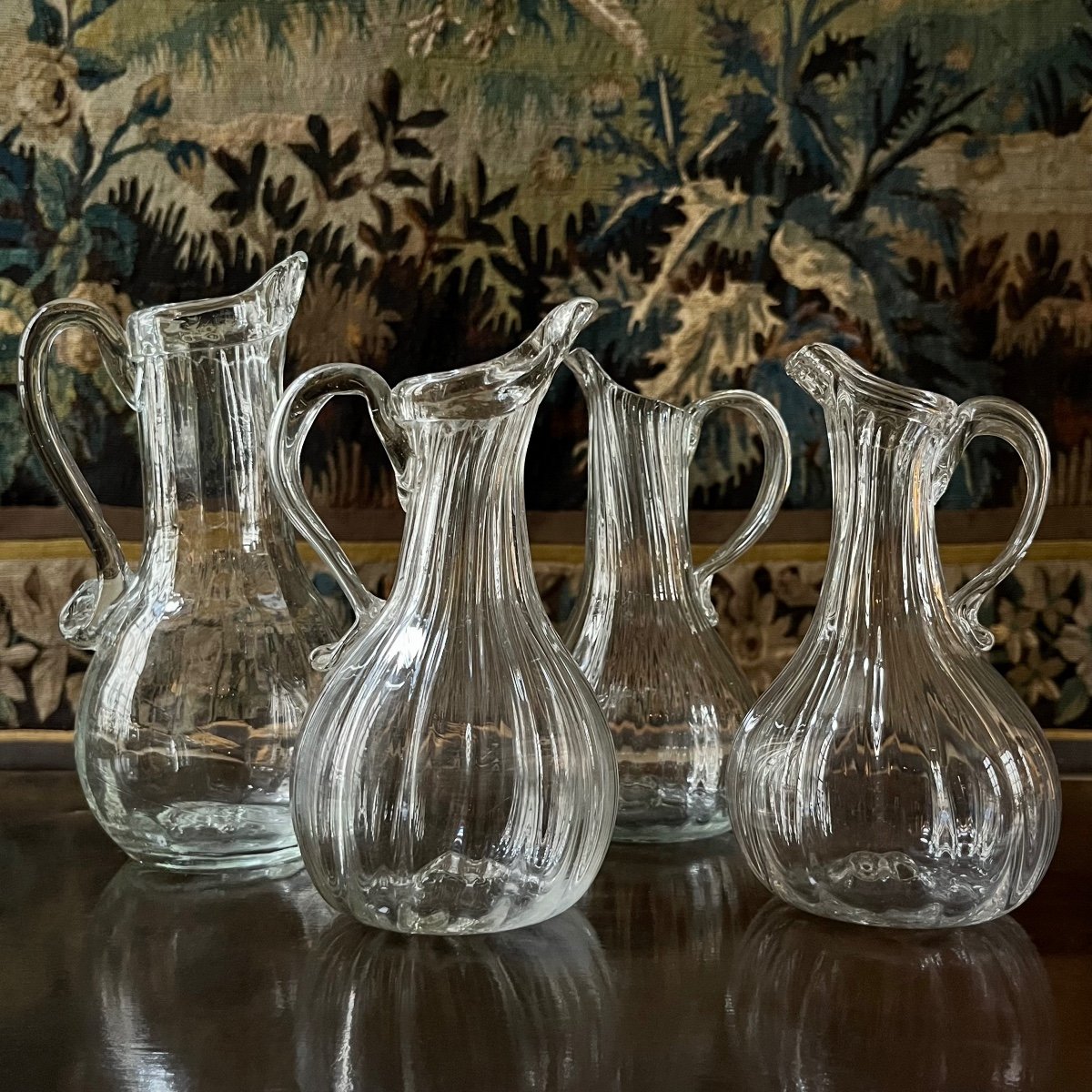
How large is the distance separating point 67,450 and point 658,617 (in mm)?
254

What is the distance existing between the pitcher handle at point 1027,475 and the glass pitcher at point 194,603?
26 centimetres

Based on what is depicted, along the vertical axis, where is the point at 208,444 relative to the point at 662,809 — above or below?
above

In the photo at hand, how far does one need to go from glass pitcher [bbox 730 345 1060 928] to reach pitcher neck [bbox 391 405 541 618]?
112 mm

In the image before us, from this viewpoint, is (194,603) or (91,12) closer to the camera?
(194,603)

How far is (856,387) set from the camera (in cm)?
46

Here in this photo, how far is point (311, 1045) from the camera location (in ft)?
1.20

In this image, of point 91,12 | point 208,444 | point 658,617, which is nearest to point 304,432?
point 208,444

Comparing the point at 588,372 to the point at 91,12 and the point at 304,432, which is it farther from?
the point at 91,12

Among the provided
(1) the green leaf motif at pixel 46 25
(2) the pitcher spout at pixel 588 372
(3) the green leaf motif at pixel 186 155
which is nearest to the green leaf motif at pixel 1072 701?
(2) the pitcher spout at pixel 588 372

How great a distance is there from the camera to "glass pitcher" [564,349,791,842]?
0.55 m

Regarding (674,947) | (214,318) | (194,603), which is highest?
(214,318)

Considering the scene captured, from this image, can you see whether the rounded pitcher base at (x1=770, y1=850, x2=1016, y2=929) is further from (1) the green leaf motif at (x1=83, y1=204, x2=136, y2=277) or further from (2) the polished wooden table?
(1) the green leaf motif at (x1=83, y1=204, x2=136, y2=277)

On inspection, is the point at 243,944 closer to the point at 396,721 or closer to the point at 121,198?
the point at 396,721

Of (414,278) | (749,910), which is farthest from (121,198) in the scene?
(749,910)
